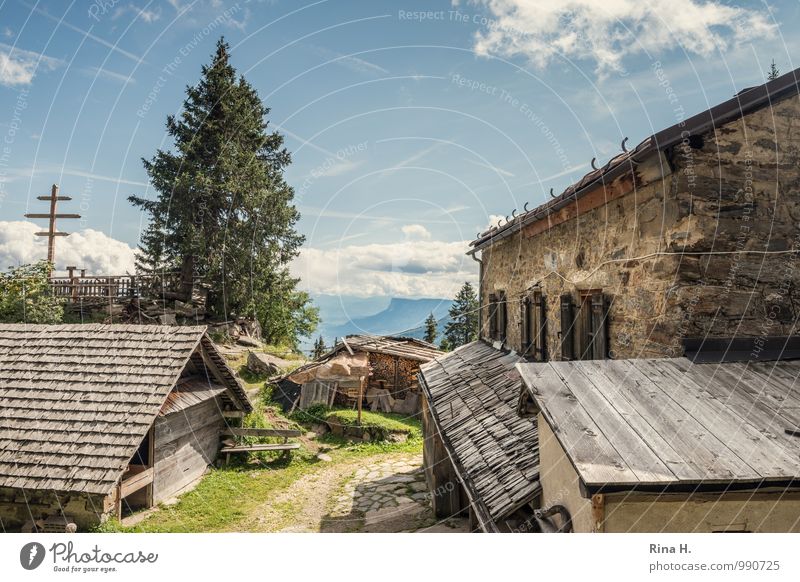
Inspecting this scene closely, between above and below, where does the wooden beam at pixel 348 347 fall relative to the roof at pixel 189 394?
above

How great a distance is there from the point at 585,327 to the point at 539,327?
5.16ft

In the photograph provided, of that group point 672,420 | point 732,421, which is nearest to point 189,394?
point 672,420

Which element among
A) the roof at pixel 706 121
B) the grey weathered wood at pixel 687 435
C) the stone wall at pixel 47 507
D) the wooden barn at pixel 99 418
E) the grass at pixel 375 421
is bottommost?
the grass at pixel 375 421

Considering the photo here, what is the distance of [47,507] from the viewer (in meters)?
7.59

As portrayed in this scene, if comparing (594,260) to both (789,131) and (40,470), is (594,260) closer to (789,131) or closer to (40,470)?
(789,131)

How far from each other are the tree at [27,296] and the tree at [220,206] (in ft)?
13.4

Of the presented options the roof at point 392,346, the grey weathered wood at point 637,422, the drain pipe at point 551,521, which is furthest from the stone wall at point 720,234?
the roof at point 392,346

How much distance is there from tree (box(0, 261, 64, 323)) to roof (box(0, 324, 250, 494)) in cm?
841

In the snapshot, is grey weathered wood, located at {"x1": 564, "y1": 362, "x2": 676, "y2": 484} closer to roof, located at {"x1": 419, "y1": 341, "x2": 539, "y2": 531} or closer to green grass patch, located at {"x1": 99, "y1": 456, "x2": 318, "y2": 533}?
roof, located at {"x1": 419, "y1": 341, "x2": 539, "y2": 531}

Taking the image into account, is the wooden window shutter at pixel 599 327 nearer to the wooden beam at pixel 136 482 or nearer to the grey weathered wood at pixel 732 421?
the grey weathered wood at pixel 732 421

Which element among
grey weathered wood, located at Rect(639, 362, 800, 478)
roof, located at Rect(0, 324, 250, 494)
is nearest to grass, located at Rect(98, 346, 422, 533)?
roof, located at Rect(0, 324, 250, 494)

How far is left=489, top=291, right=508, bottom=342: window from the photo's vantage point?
10220 mm

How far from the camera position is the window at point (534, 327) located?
7.64 metres
